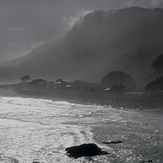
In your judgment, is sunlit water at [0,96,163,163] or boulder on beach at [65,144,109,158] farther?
sunlit water at [0,96,163,163]

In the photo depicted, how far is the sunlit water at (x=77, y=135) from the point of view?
7306cm

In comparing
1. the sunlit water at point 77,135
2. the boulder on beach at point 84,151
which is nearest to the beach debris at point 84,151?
the boulder on beach at point 84,151

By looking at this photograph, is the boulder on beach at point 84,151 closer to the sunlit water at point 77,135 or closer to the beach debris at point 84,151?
the beach debris at point 84,151

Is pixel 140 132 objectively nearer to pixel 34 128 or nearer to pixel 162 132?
pixel 162 132

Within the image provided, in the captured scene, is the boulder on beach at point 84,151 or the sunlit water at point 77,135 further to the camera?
the sunlit water at point 77,135

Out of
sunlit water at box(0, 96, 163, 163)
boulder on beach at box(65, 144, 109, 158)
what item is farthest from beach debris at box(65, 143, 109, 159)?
sunlit water at box(0, 96, 163, 163)

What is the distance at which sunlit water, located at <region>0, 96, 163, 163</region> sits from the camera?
240 feet

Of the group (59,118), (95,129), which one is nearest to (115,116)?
(59,118)

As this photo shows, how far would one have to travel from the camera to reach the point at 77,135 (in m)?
97.1

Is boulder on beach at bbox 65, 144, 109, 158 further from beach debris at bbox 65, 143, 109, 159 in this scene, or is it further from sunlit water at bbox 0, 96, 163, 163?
sunlit water at bbox 0, 96, 163, 163

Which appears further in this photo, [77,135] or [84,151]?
[77,135]

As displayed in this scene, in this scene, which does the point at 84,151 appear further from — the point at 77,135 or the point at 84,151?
the point at 77,135

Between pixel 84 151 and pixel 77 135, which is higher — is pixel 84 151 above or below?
below

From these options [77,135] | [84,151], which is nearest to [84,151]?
[84,151]
